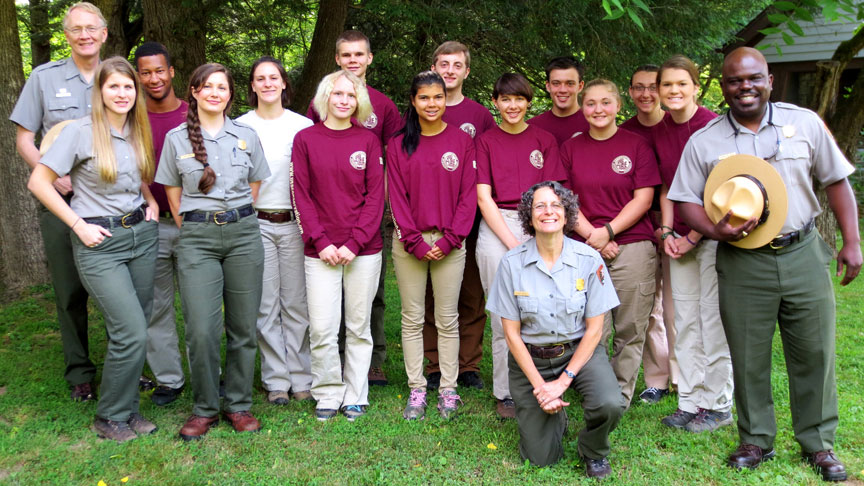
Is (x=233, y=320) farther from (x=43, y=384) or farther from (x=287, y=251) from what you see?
(x=43, y=384)

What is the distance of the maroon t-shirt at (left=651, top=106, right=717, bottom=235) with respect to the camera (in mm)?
4297

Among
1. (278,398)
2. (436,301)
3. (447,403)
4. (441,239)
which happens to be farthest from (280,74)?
(447,403)

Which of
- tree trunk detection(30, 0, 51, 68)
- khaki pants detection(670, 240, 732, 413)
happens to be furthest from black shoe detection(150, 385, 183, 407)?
tree trunk detection(30, 0, 51, 68)

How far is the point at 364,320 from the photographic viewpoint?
14.6ft

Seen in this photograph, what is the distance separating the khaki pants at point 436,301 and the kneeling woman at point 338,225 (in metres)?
0.20

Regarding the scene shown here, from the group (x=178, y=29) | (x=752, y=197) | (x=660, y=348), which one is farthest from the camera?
(x=178, y=29)

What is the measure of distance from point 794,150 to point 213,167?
3108 mm

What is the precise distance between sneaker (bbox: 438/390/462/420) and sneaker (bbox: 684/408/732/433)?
1411mm

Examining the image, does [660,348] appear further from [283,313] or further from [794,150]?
[283,313]

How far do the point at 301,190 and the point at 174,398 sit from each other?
1680 mm

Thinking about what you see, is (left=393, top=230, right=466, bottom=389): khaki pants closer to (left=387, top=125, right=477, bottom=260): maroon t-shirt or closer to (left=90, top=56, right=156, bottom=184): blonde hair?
(left=387, top=125, right=477, bottom=260): maroon t-shirt

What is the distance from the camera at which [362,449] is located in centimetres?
396

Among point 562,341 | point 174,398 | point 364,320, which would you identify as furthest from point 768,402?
point 174,398

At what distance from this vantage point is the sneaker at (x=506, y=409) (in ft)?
14.4
